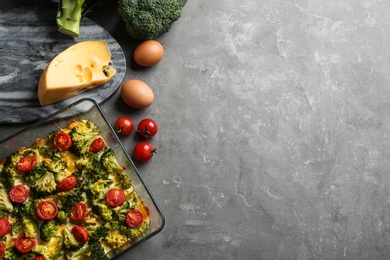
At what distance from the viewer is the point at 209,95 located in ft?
13.0

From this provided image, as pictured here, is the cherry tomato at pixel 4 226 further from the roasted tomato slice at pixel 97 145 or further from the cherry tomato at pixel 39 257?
the roasted tomato slice at pixel 97 145

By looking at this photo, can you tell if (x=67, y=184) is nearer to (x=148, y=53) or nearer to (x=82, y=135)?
(x=82, y=135)

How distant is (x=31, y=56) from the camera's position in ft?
12.4

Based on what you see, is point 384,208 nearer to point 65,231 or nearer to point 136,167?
point 136,167

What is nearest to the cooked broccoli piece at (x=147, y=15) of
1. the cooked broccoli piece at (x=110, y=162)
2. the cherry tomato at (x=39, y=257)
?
the cooked broccoli piece at (x=110, y=162)

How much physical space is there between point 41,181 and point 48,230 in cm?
26

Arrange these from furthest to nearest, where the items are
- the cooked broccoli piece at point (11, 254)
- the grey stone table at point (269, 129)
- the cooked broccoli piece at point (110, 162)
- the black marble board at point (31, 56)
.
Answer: the grey stone table at point (269, 129) < the black marble board at point (31, 56) < the cooked broccoli piece at point (110, 162) < the cooked broccoli piece at point (11, 254)

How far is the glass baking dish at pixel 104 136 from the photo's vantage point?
11.5 feet

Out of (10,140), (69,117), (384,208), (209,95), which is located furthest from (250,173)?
(10,140)

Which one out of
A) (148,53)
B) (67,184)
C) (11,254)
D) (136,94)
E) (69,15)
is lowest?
(11,254)

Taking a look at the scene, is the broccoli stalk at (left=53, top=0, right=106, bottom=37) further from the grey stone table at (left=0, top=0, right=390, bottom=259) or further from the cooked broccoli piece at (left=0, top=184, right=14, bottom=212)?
the cooked broccoli piece at (left=0, top=184, right=14, bottom=212)

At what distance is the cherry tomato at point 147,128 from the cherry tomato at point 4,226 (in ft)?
2.94

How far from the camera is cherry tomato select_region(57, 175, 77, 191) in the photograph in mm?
3473

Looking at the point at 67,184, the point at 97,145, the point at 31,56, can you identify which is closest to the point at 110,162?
the point at 97,145
